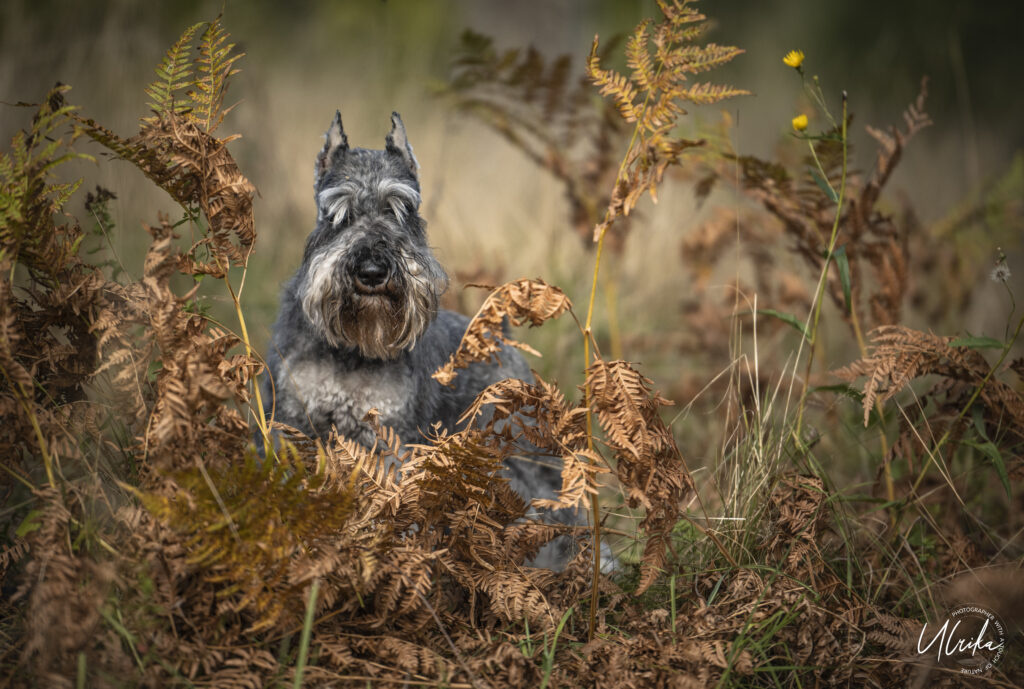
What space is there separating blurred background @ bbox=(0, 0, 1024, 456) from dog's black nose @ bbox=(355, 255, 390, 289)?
4.87 feet

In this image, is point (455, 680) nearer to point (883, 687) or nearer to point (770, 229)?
point (883, 687)

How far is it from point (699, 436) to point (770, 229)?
6.79ft

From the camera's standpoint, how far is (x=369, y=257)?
3525 millimetres

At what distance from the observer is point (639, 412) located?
258cm

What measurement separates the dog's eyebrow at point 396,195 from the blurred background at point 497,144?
1.39 meters

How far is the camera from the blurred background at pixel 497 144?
4758 millimetres

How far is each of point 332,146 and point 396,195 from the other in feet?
1.42

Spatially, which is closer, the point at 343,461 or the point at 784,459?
the point at 343,461

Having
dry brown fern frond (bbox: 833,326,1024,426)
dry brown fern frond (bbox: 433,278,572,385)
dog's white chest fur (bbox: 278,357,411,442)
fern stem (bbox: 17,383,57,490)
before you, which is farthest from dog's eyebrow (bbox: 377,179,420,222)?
dry brown fern frond (bbox: 833,326,1024,426)

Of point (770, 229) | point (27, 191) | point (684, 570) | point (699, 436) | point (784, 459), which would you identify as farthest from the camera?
point (770, 229)

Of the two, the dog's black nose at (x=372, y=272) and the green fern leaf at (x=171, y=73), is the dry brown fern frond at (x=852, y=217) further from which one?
the green fern leaf at (x=171, y=73)

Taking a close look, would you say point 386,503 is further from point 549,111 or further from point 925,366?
point 549,111

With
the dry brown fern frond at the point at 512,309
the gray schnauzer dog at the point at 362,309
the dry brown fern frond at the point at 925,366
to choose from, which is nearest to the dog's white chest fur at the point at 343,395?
the gray schnauzer dog at the point at 362,309

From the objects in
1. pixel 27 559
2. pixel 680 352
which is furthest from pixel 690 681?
pixel 680 352
